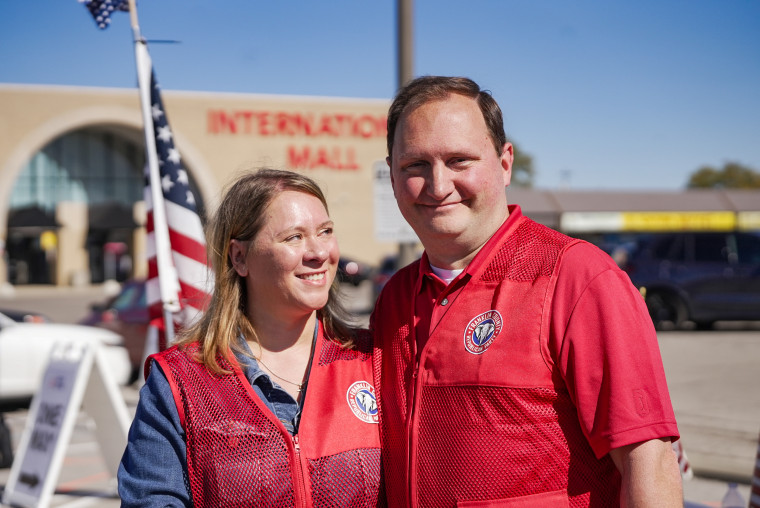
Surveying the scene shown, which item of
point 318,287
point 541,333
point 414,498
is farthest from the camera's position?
point 318,287

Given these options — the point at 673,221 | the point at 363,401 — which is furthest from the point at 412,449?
the point at 673,221

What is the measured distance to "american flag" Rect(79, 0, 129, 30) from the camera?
203 inches

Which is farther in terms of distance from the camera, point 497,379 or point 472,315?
point 472,315

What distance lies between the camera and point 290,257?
97.7 inches

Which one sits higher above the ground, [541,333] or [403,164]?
[403,164]

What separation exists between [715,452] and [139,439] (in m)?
6.14

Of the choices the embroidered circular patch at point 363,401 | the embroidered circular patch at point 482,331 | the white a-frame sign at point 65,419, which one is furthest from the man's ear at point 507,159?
the white a-frame sign at point 65,419

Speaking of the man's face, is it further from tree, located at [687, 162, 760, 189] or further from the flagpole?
tree, located at [687, 162, 760, 189]

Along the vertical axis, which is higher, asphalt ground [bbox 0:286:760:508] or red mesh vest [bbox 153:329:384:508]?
red mesh vest [bbox 153:329:384:508]

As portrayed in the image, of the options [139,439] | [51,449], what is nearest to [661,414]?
[139,439]

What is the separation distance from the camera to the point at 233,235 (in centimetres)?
259

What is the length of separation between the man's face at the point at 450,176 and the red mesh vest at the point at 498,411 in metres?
0.09

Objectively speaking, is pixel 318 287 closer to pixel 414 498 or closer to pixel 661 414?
pixel 414 498

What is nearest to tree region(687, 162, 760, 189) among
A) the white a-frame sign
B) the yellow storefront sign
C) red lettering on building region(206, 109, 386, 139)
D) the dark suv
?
red lettering on building region(206, 109, 386, 139)
